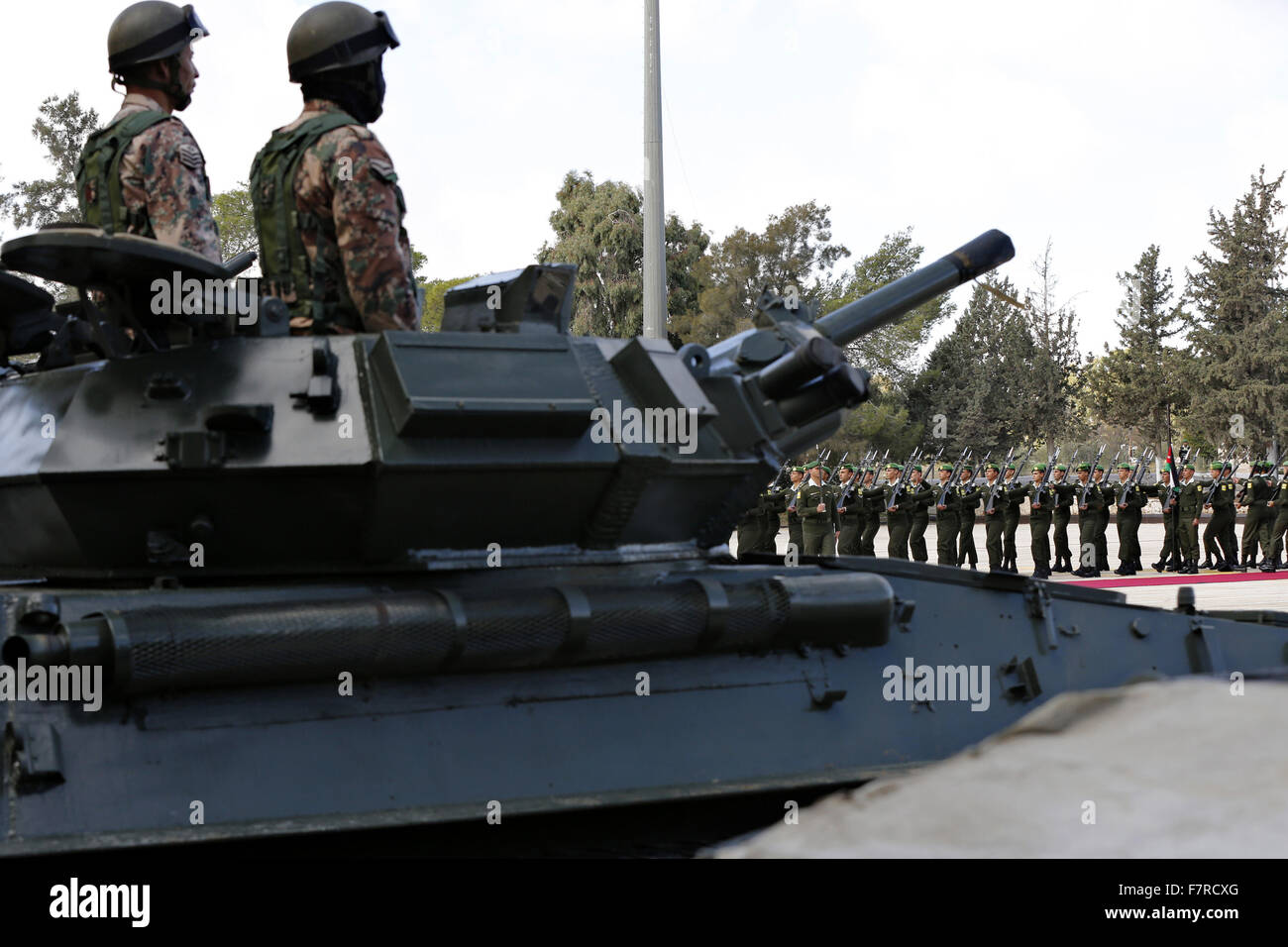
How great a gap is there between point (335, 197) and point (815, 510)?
17811 millimetres

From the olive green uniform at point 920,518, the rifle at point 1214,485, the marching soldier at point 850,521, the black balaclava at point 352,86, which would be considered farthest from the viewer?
the marching soldier at point 850,521

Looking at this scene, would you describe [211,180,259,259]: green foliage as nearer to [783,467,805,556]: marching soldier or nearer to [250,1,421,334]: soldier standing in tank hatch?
[783,467,805,556]: marching soldier

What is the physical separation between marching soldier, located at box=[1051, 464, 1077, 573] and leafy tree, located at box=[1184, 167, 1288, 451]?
26.0m

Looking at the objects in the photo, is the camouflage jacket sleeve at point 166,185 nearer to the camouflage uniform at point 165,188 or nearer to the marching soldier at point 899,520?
the camouflage uniform at point 165,188

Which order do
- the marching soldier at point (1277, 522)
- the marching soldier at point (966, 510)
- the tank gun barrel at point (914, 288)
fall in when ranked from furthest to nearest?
the marching soldier at point (966, 510)
the marching soldier at point (1277, 522)
the tank gun barrel at point (914, 288)

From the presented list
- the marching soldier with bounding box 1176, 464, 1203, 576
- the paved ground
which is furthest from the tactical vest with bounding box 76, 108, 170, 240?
the marching soldier with bounding box 1176, 464, 1203, 576

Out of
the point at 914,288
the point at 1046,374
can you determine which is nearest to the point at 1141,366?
the point at 1046,374

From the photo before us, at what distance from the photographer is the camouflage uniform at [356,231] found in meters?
5.15

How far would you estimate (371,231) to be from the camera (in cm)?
516

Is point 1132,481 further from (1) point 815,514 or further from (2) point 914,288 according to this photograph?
(2) point 914,288

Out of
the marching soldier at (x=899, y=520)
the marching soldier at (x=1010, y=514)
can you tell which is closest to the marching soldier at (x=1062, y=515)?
the marching soldier at (x=1010, y=514)
